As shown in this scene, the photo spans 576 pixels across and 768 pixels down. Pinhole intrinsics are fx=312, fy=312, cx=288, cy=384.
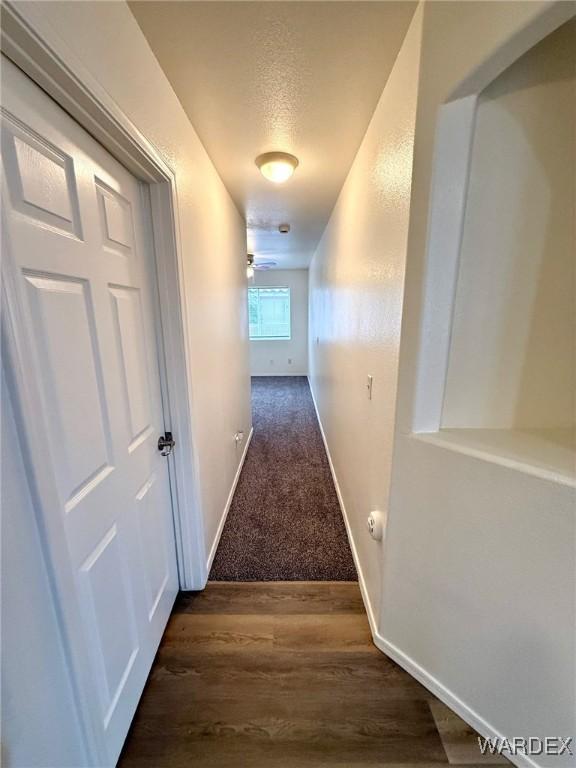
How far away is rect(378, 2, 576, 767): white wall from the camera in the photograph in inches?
32.7

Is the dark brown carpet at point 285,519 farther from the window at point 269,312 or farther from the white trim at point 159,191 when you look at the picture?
the window at point 269,312

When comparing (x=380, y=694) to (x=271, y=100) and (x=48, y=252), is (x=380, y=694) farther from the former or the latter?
(x=271, y=100)

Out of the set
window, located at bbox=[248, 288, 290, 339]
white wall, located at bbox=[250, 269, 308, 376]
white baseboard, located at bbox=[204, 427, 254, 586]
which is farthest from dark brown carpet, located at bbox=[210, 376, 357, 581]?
window, located at bbox=[248, 288, 290, 339]

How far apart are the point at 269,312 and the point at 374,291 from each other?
560 centimetres

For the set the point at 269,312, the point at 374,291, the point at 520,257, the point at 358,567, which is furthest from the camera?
the point at 269,312

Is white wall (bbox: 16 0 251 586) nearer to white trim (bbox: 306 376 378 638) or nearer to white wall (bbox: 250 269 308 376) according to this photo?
white trim (bbox: 306 376 378 638)

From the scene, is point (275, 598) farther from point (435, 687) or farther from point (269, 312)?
point (269, 312)

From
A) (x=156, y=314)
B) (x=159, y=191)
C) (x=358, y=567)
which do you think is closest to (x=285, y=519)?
(x=358, y=567)

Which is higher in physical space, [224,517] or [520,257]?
[520,257]

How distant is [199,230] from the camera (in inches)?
64.5

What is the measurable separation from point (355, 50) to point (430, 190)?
1.93 feet

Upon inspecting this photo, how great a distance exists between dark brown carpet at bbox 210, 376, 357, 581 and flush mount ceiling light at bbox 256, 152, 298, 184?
7.27 ft

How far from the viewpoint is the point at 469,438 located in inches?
42.5

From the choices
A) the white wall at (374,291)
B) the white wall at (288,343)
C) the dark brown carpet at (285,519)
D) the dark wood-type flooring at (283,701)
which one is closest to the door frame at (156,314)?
the dark wood-type flooring at (283,701)
